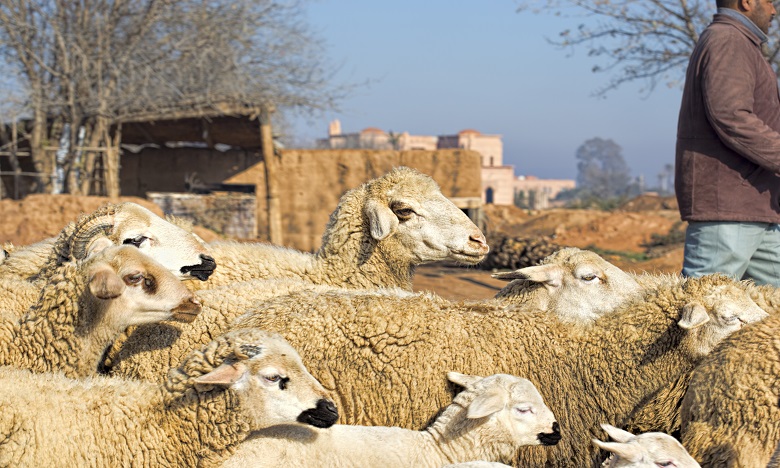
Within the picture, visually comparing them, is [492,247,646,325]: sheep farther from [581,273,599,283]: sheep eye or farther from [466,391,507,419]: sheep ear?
[466,391,507,419]: sheep ear

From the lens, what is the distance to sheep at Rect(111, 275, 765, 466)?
410 centimetres

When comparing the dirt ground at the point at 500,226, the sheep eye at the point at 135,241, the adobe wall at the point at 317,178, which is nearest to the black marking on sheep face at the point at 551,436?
the sheep eye at the point at 135,241

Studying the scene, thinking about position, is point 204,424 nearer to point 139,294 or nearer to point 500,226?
point 139,294

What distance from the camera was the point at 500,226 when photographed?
2916 centimetres

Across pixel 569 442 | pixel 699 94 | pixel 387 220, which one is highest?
pixel 699 94

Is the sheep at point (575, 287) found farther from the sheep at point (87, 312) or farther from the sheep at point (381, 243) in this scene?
the sheep at point (87, 312)

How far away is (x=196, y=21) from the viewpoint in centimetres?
1905

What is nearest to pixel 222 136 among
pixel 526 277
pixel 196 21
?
pixel 196 21

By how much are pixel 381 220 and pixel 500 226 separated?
957 inches

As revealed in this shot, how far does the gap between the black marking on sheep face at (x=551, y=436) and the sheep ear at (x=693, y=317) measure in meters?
0.76

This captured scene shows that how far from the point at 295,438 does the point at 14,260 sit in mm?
2780

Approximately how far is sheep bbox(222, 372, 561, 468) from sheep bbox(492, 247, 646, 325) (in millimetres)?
876

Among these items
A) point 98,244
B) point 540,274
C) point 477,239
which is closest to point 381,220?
point 477,239

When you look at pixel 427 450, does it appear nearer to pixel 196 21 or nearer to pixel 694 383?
pixel 694 383
